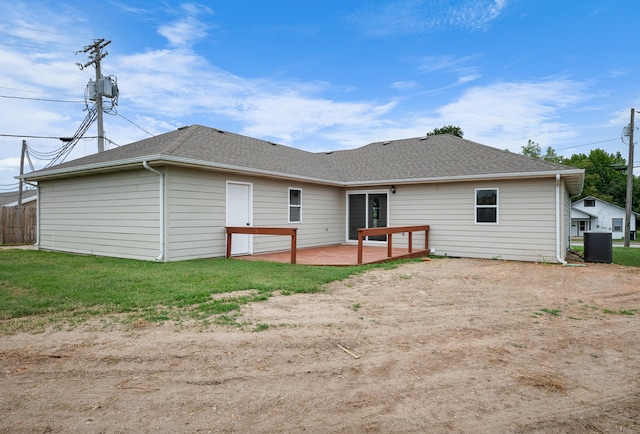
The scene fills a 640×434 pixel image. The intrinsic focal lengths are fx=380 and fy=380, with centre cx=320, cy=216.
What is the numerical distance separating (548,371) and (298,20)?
1432cm

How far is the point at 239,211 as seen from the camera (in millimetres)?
Result: 11156

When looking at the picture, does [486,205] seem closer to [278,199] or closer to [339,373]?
[278,199]

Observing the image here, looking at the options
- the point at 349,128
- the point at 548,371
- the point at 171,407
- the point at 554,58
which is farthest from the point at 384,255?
the point at 349,128

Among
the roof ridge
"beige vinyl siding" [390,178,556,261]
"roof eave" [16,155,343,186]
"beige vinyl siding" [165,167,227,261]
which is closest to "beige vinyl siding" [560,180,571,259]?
"beige vinyl siding" [390,178,556,261]

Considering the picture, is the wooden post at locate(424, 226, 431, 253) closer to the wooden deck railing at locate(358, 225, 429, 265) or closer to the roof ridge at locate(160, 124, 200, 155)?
the wooden deck railing at locate(358, 225, 429, 265)

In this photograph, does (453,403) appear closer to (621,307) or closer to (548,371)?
(548,371)

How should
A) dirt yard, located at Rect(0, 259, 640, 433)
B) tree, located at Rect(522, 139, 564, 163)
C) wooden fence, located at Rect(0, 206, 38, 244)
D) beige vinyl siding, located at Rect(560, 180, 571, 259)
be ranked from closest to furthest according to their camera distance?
1. dirt yard, located at Rect(0, 259, 640, 433)
2. beige vinyl siding, located at Rect(560, 180, 571, 259)
3. wooden fence, located at Rect(0, 206, 38, 244)
4. tree, located at Rect(522, 139, 564, 163)

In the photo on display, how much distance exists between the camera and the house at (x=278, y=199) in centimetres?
975

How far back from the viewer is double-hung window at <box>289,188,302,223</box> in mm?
12858

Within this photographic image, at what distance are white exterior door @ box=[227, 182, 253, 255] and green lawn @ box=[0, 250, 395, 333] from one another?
1.62 metres

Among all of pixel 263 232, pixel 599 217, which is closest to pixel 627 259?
pixel 263 232

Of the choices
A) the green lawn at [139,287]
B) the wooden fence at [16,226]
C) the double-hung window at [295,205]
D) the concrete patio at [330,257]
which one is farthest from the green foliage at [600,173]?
the wooden fence at [16,226]

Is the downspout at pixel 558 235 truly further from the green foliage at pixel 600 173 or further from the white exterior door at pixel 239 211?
the green foliage at pixel 600 173

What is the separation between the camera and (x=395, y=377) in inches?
125
